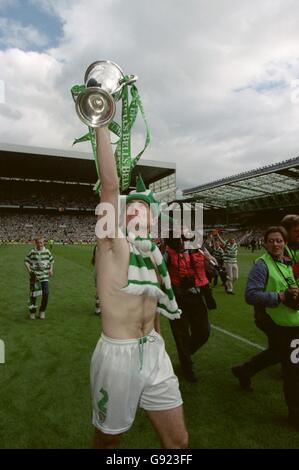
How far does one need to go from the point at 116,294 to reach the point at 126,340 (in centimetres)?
29

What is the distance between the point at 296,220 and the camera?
4102 millimetres

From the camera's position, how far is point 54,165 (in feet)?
165

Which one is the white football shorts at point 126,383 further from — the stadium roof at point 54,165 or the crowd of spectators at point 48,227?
the crowd of spectators at point 48,227

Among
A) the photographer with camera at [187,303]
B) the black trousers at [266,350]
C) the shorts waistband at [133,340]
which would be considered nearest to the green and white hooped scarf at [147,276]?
the shorts waistband at [133,340]

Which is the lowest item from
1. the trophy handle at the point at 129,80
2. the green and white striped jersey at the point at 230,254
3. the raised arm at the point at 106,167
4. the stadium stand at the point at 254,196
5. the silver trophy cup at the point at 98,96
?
the green and white striped jersey at the point at 230,254

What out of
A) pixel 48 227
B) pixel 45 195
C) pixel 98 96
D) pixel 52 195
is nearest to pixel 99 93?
pixel 98 96

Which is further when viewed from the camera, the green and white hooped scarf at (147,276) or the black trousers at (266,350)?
the black trousers at (266,350)

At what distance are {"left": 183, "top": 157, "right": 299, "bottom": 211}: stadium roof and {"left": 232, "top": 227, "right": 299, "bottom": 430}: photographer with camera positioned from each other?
3472 cm

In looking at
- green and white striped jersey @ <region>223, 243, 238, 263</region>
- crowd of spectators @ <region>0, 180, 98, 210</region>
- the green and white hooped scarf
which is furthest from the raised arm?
crowd of spectators @ <region>0, 180, 98, 210</region>

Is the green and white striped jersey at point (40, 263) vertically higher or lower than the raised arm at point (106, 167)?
lower

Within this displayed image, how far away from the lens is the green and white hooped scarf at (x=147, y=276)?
2.24 meters

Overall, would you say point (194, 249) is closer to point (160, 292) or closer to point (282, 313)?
point (282, 313)

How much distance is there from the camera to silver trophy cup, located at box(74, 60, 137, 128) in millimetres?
1901

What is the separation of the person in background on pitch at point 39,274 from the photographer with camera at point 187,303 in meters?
4.06
